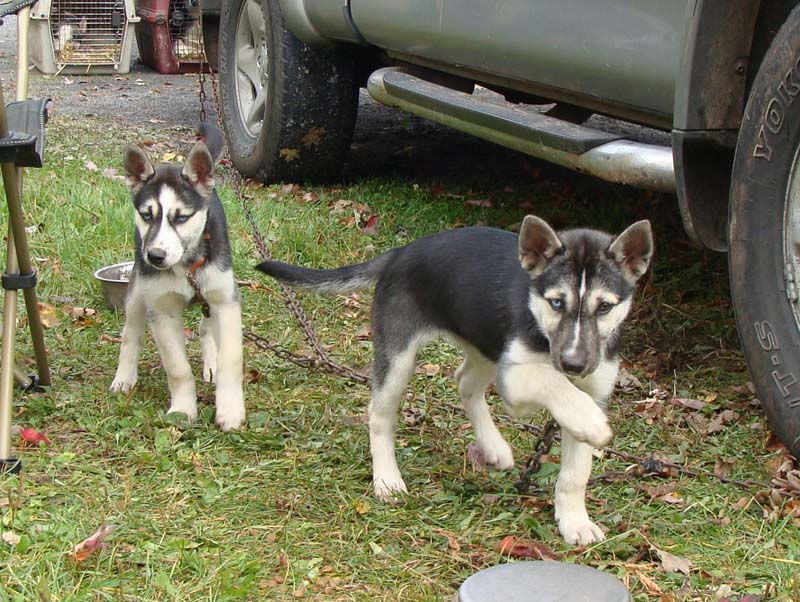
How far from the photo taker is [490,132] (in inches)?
202

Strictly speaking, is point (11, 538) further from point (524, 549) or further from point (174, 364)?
point (524, 549)

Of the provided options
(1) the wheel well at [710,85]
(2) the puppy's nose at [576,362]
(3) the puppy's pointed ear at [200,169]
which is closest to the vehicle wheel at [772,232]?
(1) the wheel well at [710,85]

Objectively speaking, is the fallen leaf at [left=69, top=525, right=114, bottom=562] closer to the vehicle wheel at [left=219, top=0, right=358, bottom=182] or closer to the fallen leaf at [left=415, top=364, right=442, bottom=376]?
the fallen leaf at [left=415, top=364, right=442, bottom=376]

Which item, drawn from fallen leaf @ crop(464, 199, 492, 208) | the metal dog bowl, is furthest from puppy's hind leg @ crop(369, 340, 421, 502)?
fallen leaf @ crop(464, 199, 492, 208)

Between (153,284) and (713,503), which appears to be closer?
(713,503)

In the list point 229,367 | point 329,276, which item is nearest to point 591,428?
point 329,276

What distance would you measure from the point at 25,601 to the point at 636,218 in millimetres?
4299

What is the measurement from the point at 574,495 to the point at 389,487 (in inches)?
25.9

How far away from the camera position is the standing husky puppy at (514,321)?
126 inches

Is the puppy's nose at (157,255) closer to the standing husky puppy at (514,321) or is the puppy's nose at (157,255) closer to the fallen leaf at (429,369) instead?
the standing husky puppy at (514,321)

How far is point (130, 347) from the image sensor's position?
4684mm

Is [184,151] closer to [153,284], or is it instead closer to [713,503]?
[153,284]

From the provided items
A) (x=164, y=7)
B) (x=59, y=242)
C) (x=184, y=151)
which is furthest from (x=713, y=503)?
(x=164, y=7)

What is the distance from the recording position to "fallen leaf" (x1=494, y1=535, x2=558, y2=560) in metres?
3.32
